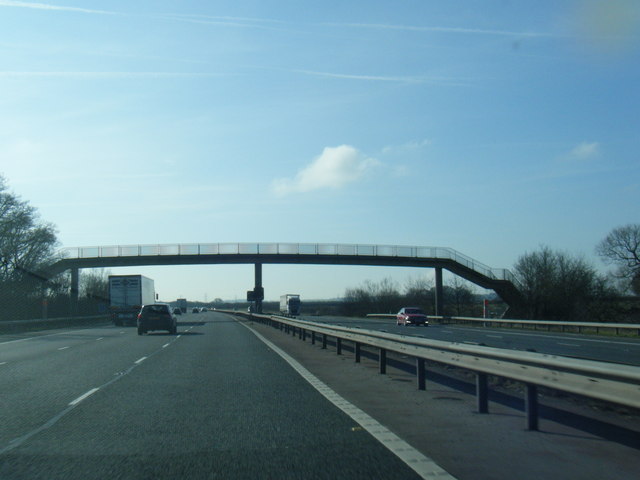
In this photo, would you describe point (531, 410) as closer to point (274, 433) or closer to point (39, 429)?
point (274, 433)

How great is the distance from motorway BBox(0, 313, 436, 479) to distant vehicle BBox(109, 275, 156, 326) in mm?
39786

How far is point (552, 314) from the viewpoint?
64188mm

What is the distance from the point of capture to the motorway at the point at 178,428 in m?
6.50

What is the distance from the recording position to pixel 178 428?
8.62 m

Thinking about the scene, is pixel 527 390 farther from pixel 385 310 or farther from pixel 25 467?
pixel 385 310

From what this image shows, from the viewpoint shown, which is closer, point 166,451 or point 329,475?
point 329,475

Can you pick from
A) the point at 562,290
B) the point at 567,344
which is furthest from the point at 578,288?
the point at 567,344

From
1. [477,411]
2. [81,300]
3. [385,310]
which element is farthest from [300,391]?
[385,310]

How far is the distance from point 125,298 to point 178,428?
160 ft

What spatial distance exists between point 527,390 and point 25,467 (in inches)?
225

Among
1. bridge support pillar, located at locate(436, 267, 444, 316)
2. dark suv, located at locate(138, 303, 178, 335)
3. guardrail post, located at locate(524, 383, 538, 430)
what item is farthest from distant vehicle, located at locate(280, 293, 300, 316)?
guardrail post, located at locate(524, 383, 538, 430)

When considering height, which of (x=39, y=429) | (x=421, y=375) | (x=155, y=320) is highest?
(x=155, y=320)

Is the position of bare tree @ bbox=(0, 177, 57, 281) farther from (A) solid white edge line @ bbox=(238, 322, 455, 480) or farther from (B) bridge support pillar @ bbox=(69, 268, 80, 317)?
(A) solid white edge line @ bbox=(238, 322, 455, 480)

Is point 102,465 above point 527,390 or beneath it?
beneath
